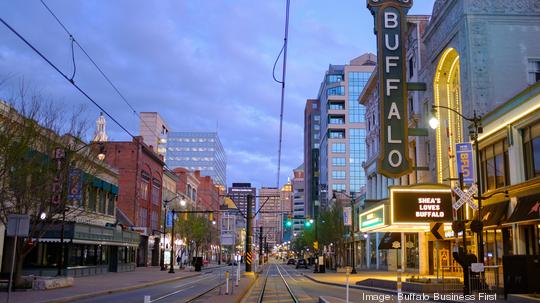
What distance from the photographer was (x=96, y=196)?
190 feet

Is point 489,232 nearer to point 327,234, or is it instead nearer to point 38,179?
point 38,179

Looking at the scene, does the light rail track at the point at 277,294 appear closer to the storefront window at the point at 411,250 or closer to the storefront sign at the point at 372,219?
the storefront sign at the point at 372,219

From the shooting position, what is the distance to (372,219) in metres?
39.3

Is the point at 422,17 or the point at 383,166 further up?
the point at 422,17

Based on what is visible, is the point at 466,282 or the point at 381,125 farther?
the point at 381,125

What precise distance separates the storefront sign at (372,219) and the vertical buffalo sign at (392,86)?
2903 mm

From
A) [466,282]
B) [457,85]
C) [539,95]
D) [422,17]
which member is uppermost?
[422,17]

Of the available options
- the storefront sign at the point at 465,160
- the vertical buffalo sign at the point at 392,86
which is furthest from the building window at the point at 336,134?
the storefront sign at the point at 465,160

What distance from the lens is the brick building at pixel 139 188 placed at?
7488cm

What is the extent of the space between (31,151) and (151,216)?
54.6 m

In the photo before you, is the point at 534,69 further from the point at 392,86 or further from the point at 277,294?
the point at 277,294

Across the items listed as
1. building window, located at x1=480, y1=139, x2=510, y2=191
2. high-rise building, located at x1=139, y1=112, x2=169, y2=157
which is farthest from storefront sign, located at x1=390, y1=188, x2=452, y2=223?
high-rise building, located at x1=139, y1=112, x2=169, y2=157

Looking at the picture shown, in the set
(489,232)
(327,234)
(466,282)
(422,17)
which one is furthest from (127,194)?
(466,282)

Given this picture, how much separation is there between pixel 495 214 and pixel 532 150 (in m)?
4.40
